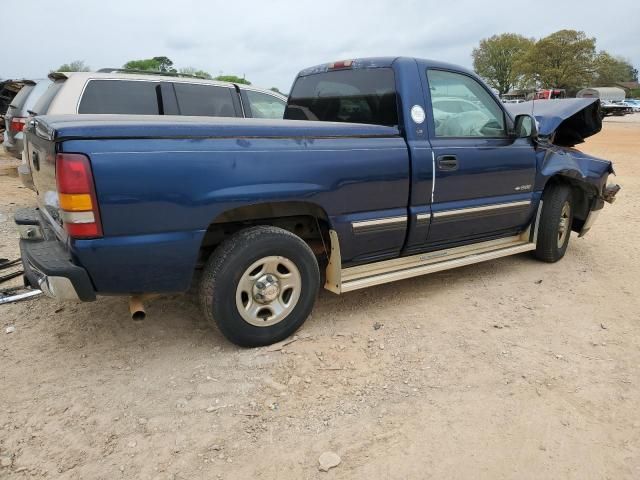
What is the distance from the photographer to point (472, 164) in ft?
13.3

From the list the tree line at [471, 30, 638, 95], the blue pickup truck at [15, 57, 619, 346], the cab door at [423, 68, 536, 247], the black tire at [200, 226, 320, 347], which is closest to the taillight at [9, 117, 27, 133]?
the blue pickup truck at [15, 57, 619, 346]

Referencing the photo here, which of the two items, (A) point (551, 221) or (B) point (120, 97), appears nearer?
(A) point (551, 221)

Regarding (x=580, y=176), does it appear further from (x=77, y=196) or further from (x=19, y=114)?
(x=19, y=114)

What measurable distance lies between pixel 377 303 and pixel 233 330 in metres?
1.36

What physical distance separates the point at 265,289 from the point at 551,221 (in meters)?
3.15

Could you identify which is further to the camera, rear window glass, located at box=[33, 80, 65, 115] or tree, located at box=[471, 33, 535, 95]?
tree, located at box=[471, 33, 535, 95]

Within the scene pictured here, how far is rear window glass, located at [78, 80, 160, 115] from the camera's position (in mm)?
5785

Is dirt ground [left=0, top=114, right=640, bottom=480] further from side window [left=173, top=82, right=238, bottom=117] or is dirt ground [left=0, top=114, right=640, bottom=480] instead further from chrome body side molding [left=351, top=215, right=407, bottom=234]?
side window [left=173, top=82, right=238, bottom=117]

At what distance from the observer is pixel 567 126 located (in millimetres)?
5656

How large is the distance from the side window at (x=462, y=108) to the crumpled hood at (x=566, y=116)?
2.04ft

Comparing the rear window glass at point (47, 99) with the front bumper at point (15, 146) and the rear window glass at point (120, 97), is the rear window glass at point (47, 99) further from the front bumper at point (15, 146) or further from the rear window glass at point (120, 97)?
the front bumper at point (15, 146)

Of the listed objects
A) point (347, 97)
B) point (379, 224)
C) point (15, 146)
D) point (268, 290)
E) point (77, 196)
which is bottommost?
point (268, 290)

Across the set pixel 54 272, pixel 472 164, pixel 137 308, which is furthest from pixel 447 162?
pixel 54 272

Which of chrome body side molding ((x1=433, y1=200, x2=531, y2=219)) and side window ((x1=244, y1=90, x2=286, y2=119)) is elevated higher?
side window ((x1=244, y1=90, x2=286, y2=119))
